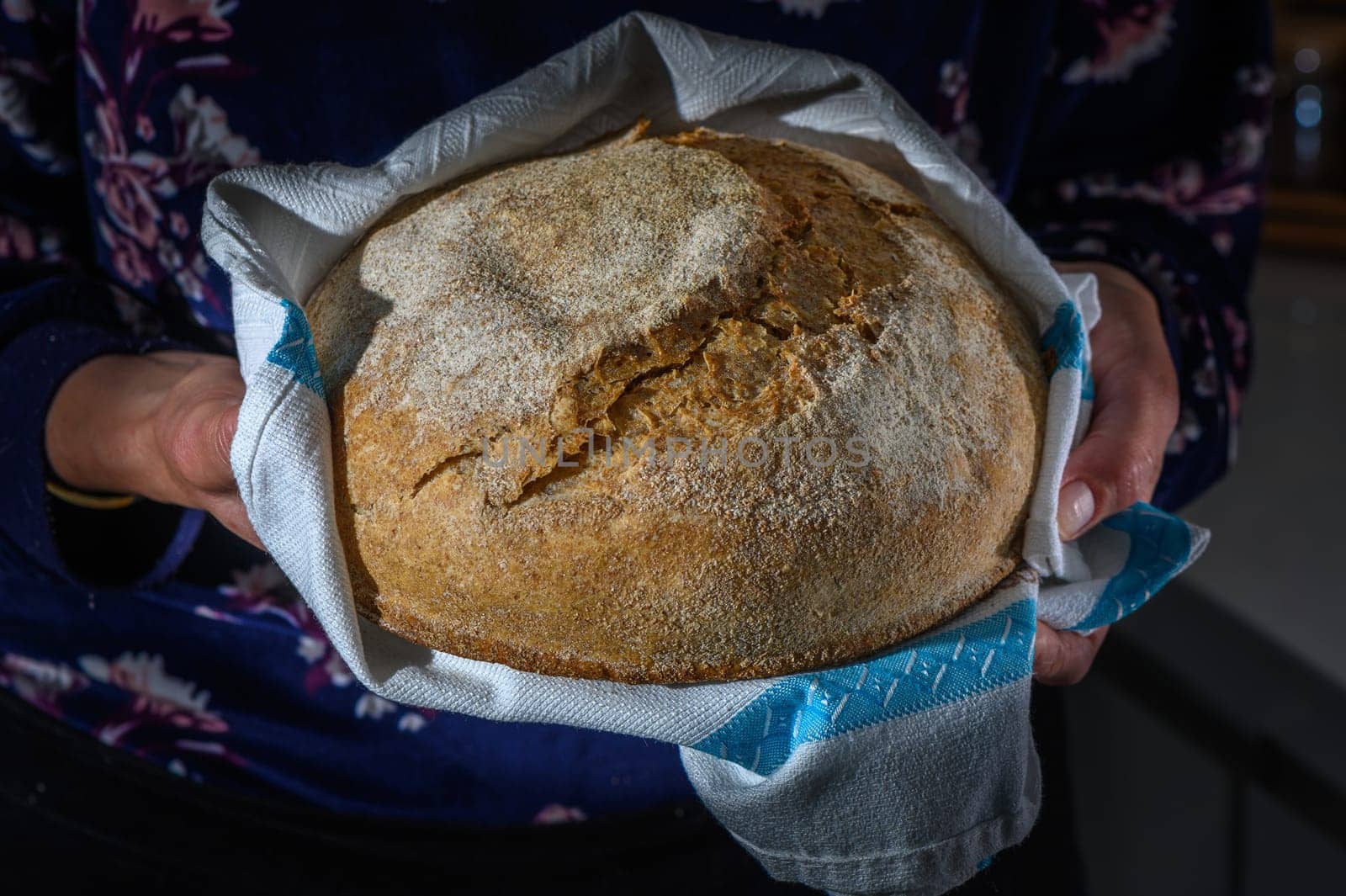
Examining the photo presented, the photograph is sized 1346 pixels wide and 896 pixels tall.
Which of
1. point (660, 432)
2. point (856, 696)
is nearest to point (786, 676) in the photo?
point (856, 696)

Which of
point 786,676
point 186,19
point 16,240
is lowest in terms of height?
point 786,676

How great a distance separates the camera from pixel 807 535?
0.59m

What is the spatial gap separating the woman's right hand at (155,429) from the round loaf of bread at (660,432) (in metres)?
0.09

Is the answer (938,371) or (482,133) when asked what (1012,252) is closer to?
(938,371)

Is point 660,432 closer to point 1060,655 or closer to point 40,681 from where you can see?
point 1060,655

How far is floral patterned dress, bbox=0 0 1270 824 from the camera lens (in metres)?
0.83

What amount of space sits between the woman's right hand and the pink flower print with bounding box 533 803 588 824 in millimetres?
367

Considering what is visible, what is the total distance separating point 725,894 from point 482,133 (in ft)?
2.05

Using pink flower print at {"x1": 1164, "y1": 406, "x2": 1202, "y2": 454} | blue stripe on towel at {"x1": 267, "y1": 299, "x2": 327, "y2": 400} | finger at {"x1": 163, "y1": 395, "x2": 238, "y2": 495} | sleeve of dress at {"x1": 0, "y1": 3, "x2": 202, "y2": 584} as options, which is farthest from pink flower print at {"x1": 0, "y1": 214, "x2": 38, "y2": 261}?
pink flower print at {"x1": 1164, "y1": 406, "x2": 1202, "y2": 454}

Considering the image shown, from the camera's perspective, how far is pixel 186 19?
805 millimetres

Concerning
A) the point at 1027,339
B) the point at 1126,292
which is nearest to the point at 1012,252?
the point at 1027,339

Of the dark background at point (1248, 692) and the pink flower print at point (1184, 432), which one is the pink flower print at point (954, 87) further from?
the dark background at point (1248, 692)

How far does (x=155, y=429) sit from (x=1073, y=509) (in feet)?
2.00

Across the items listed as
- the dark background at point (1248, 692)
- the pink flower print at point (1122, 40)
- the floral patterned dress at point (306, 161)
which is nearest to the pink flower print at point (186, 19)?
the floral patterned dress at point (306, 161)
